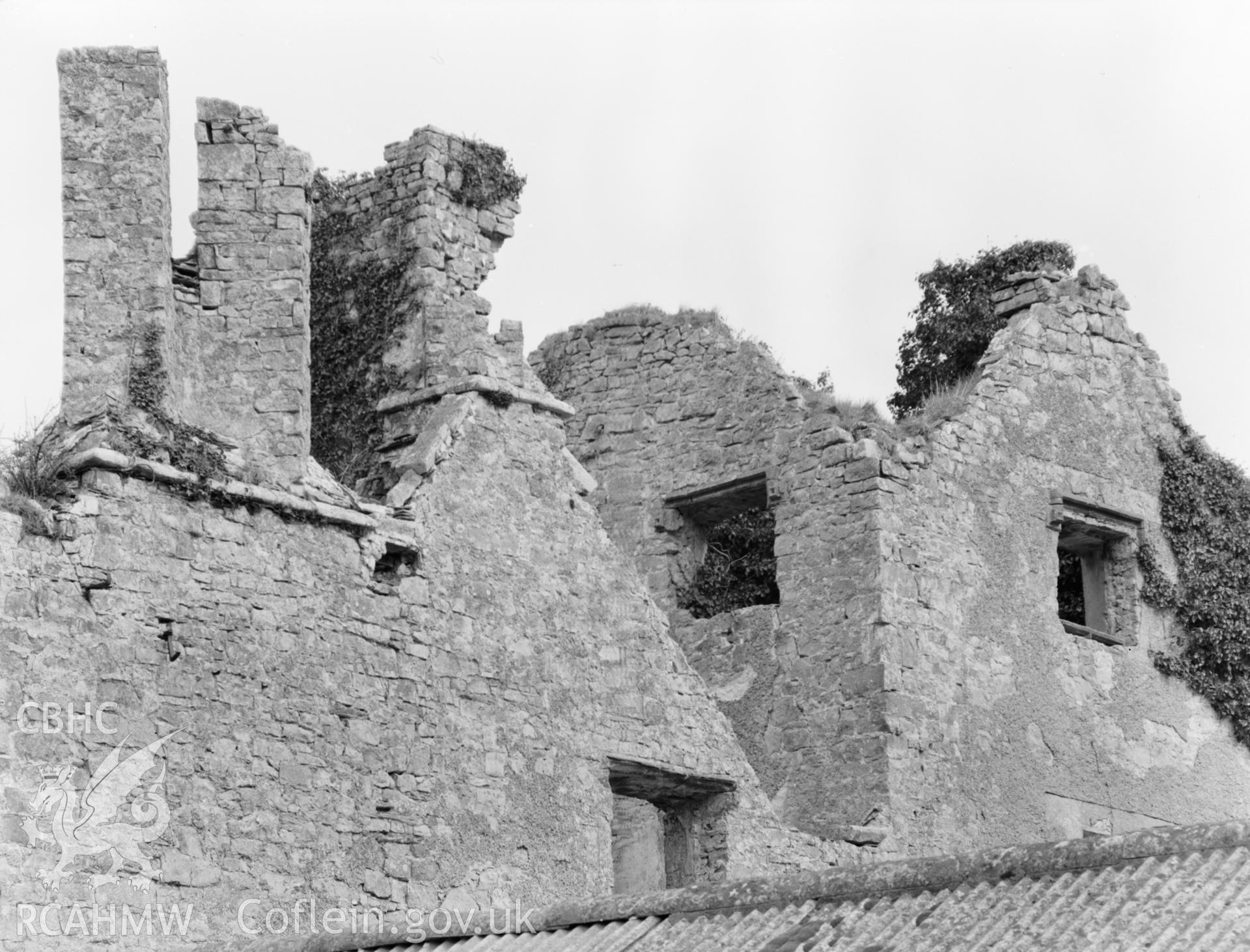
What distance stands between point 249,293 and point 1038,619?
7299mm

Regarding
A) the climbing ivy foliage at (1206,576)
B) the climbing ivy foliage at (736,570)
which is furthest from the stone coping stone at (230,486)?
the climbing ivy foliage at (1206,576)

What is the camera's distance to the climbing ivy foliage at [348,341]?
15.5 m

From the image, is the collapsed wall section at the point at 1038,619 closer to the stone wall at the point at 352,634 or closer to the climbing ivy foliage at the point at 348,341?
the stone wall at the point at 352,634

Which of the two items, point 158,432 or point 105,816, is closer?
point 105,816

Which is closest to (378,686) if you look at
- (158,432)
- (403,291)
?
(158,432)

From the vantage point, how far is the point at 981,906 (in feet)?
29.6

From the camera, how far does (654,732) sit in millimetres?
14867

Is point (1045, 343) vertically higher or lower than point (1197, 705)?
higher

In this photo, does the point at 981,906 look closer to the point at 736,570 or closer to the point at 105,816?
the point at 105,816

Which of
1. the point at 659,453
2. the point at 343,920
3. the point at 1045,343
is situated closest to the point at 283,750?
the point at 343,920

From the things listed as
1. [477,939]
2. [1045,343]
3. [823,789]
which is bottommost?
[477,939]

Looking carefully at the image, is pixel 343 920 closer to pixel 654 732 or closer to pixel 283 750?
pixel 283 750

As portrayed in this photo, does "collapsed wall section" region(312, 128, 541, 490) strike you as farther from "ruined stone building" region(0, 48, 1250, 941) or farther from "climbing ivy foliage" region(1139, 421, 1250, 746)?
"climbing ivy foliage" region(1139, 421, 1250, 746)

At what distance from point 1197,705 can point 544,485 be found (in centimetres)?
684
